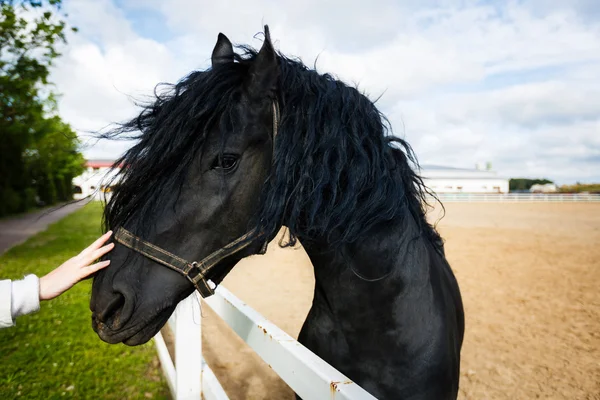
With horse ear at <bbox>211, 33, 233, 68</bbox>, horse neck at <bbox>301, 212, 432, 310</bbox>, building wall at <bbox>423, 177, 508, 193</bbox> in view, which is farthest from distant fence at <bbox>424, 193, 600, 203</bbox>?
horse ear at <bbox>211, 33, 233, 68</bbox>

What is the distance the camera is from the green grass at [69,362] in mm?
3934

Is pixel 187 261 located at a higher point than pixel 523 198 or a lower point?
higher

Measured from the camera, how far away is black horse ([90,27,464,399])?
1496mm

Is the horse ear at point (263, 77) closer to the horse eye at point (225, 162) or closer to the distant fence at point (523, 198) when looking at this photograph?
the horse eye at point (225, 162)

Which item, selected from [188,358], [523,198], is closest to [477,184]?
[523,198]

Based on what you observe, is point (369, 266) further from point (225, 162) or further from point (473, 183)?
point (473, 183)

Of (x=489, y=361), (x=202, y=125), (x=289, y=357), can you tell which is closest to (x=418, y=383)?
(x=289, y=357)

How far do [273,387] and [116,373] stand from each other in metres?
1.81

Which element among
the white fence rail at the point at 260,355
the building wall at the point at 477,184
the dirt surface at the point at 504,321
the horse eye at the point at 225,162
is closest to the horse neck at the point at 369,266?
the white fence rail at the point at 260,355

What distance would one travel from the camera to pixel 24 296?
1627 millimetres

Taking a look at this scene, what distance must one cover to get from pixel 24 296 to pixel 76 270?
30cm

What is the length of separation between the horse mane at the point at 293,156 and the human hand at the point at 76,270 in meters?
0.12

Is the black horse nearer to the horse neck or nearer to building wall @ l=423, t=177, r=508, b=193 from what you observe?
the horse neck

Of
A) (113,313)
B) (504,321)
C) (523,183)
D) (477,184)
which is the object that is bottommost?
(504,321)
